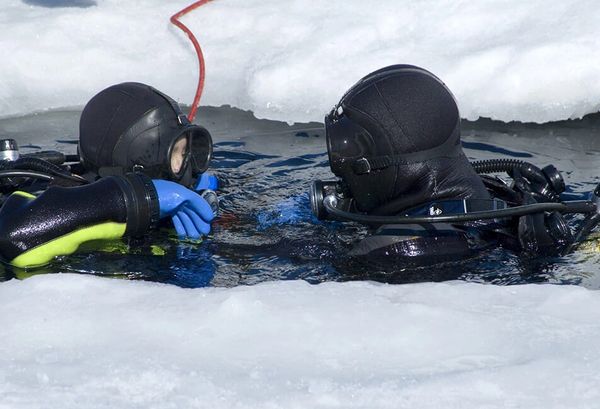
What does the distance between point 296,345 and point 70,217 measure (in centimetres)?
125

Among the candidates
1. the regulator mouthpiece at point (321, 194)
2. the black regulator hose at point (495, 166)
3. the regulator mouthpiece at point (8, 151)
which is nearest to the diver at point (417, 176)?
the regulator mouthpiece at point (321, 194)

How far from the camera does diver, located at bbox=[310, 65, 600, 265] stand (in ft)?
11.5

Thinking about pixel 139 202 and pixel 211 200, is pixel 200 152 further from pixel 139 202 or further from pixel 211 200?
pixel 139 202

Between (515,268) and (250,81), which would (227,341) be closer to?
(515,268)

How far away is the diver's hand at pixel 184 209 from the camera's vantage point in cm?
370

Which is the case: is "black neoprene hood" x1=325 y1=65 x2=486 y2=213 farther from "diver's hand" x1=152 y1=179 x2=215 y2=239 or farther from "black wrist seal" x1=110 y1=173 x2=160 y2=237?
"black wrist seal" x1=110 y1=173 x2=160 y2=237

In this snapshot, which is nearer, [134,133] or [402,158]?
[402,158]

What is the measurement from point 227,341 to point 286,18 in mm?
4404

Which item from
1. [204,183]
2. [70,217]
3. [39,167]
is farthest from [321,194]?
[39,167]

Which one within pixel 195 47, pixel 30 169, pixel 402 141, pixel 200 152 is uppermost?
pixel 195 47

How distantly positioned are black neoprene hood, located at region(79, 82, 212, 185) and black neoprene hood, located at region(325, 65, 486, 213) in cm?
74

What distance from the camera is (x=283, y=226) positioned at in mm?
4203

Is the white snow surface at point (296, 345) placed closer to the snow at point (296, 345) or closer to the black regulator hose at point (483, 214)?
the snow at point (296, 345)

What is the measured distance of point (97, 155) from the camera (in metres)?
3.98
